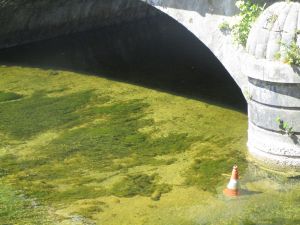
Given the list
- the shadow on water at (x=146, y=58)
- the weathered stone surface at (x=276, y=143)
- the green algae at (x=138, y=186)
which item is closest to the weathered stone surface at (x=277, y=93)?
the weathered stone surface at (x=276, y=143)

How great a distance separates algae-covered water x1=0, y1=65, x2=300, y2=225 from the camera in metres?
9.57

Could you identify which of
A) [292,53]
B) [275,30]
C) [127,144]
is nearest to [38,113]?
[127,144]

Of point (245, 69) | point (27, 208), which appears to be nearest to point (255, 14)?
point (245, 69)

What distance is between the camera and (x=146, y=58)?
60.7 feet

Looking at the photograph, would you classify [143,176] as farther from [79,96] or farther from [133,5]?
[133,5]

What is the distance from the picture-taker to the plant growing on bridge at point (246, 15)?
35.9 feet

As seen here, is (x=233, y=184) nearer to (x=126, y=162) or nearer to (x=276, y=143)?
(x=276, y=143)

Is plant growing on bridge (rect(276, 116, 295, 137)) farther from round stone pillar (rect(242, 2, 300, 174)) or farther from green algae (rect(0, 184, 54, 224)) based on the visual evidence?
green algae (rect(0, 184, 54, 224))

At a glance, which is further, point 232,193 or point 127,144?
point 127,144

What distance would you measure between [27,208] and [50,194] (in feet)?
1.67

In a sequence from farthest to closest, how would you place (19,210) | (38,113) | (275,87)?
(38,113), (275,87), (19,210)

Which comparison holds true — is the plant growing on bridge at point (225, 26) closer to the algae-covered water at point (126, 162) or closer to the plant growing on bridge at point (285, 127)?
the algae-covered water at point (126, 162)

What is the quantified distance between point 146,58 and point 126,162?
767cm

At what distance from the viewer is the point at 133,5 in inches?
867
